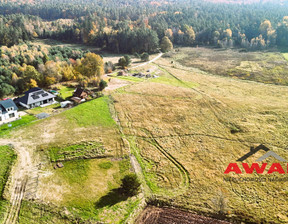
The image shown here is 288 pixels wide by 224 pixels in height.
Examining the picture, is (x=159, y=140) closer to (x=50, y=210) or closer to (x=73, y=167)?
Answer: (x=73, y=167)

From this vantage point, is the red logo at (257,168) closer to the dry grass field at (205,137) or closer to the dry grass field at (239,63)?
the dry grass field at (205,137)

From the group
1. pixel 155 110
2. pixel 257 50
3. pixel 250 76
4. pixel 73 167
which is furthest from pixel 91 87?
pixel 257 50

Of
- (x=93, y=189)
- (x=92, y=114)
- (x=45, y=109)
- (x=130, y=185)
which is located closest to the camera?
(x=130, y=185)

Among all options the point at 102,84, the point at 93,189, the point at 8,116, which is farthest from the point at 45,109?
the point at 93,189

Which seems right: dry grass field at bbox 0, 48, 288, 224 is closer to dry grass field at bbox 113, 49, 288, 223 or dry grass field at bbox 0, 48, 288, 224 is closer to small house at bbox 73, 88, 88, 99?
dry grass field at bbox 113, 49, 288, 223

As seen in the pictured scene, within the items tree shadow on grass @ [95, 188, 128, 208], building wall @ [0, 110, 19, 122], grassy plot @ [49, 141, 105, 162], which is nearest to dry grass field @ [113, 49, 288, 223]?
tree shadow on grass @ [95, 188, 128, 208]

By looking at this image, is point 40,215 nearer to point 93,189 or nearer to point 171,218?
point 93,189
